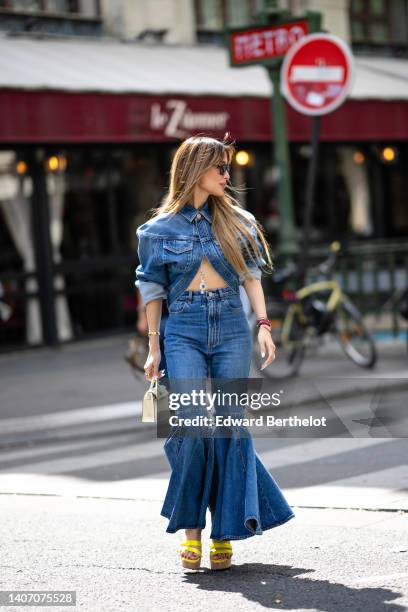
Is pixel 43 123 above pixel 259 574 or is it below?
above

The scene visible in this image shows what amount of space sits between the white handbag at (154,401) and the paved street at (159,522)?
0.67 m

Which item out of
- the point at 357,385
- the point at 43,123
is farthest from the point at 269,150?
the point at 357,385

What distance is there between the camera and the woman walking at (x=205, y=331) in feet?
17.1

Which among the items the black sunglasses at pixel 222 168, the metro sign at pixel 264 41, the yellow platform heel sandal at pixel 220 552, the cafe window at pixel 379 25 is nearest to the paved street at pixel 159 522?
the yellow platform heel sandal at pixel 220 552

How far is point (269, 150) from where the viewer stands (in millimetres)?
19031

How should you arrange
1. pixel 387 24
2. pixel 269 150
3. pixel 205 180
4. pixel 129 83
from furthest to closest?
pixel 387 24
pixel 269 150
pixel 129 83
pixel 205 180

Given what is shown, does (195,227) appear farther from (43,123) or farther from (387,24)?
(387,24)

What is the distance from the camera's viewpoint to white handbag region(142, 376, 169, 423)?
520 centimetres

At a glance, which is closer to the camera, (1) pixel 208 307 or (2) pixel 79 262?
(1) pixel 208 307

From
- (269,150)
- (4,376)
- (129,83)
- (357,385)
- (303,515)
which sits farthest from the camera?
(269,150)

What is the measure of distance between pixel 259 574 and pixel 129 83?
11.8 m

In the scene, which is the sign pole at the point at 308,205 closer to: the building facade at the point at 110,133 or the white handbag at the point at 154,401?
the building facade at the point at 110,133

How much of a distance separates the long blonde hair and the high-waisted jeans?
190 mm

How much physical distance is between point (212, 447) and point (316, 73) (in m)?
7.33
